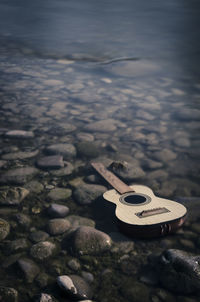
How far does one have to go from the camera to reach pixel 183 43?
859 centimetres

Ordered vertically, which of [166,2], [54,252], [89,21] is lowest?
[54,252]

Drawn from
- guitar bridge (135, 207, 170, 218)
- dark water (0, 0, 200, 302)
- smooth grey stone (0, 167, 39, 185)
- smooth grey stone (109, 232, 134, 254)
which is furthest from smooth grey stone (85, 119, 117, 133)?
smooth grey stone (109, 232, 134, 254)

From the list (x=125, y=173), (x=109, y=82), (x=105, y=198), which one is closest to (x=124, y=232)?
(x=105, y=198)

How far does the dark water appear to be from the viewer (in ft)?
7.14

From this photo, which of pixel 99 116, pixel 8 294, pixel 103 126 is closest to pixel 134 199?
pixel 8 294

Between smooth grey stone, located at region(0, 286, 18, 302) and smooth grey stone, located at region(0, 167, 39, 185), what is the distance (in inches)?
46.0

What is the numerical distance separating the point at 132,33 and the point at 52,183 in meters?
8.22

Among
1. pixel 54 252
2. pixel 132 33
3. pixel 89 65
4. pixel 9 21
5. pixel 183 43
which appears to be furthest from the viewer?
pixel 9 21

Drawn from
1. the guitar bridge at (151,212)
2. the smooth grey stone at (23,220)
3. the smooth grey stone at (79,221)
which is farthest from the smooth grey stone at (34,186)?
the guitar bridge at (151,212)

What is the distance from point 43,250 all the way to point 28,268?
0.57 ft

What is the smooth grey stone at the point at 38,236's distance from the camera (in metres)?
2.20

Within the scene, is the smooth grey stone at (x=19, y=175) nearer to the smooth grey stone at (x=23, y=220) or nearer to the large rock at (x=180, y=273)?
the smooth grey stone at (x=23, y=220)

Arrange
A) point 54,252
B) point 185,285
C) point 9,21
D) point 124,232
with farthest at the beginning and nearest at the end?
point 9,21, point 124,232, point 54,252, point 185,285

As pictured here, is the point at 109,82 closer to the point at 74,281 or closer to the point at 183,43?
the point at 183,43
